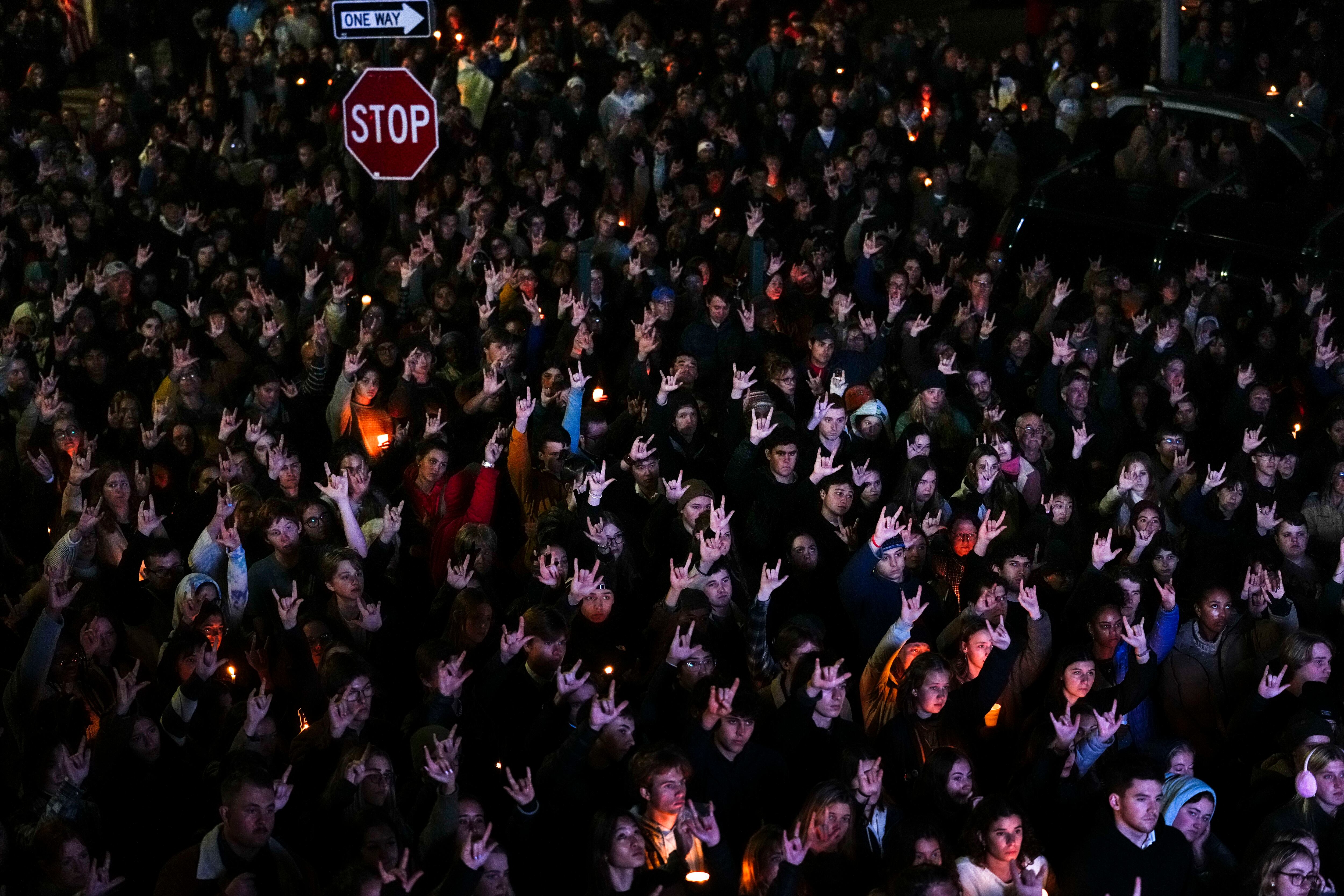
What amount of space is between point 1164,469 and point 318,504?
467 cm

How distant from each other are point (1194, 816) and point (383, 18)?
762 cm

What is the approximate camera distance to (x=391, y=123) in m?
11.3

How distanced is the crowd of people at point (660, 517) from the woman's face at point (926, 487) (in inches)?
3.9

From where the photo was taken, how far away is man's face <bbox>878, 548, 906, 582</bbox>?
7449 mm

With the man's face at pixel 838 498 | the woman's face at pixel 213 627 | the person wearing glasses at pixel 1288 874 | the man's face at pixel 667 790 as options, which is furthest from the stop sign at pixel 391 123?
the person wearing glasses at pixel 1288 874

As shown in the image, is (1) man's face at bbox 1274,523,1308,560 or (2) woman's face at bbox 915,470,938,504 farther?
(2) woman's face at bbox 915,470,938,504

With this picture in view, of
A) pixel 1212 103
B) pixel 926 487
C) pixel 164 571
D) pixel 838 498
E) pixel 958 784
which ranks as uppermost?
pixel 958 784

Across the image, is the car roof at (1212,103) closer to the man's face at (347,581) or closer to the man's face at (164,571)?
the man's face at (347,581)

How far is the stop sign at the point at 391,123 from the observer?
11.2m

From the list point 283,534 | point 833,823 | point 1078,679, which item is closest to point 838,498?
point 1078,679

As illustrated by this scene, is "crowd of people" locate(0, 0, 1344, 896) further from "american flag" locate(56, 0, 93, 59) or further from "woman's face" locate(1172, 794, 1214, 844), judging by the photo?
"american flag" locate(56, 0, 93, 59)

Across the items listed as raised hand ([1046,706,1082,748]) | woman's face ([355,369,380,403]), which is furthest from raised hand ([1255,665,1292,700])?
woman's face ([355,369,380,403])

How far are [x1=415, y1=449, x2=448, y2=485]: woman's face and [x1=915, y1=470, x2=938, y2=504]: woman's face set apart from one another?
7.99 ft

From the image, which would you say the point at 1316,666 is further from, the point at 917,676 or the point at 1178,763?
the point at 917,676
